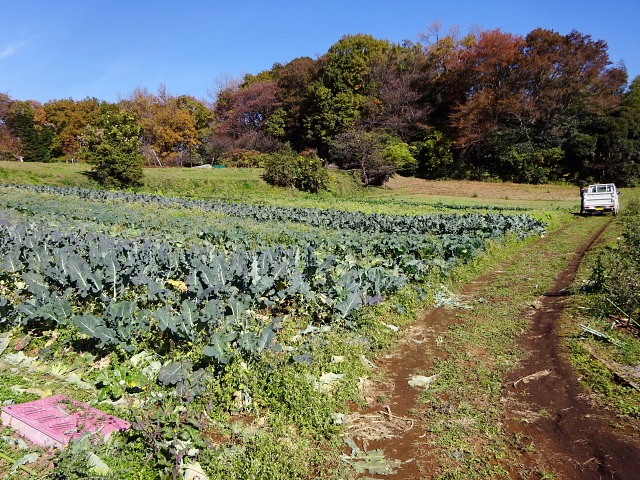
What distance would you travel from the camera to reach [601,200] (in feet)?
65.0

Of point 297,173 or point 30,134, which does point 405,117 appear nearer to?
point 297,173

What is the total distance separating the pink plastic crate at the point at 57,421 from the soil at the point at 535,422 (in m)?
1.86

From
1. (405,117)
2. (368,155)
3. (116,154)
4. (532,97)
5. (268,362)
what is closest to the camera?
(268,362)

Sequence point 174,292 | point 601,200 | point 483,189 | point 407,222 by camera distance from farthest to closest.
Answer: point 483,189, point 601,200, point 407,222, point 174,292

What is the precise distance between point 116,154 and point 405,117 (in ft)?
89.3

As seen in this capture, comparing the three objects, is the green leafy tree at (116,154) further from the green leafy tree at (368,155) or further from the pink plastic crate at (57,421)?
the pink plastic crate at (57,421)

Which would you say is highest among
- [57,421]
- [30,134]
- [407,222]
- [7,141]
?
[30,134]

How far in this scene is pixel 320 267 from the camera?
598 cm

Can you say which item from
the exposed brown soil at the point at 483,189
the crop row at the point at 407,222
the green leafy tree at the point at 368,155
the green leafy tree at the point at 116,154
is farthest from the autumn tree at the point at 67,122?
the crop row at the point at 407,222

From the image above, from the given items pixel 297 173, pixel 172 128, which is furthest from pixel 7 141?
pixel 297 173

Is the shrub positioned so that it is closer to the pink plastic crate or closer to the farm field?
the farm field

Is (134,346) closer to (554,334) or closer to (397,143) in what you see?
(554,334)

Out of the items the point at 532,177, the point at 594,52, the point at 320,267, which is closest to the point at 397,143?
the point at 532,177

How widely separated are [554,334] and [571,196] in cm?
3084
